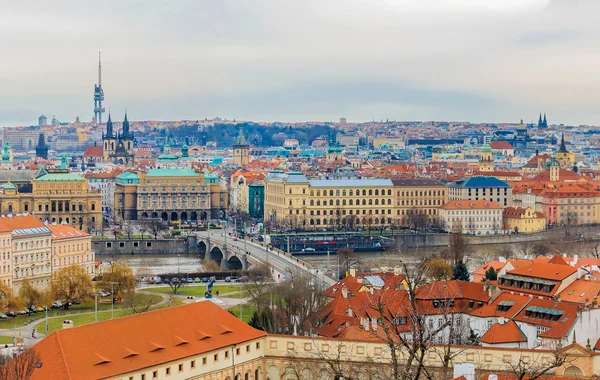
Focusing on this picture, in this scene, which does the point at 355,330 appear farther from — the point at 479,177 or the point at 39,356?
the point at 479,177

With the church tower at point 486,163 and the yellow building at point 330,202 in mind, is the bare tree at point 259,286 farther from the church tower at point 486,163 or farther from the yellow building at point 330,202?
the church tower at point 486,163

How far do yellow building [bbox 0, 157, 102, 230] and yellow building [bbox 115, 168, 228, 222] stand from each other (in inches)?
336

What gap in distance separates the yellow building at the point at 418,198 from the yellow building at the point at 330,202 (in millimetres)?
586

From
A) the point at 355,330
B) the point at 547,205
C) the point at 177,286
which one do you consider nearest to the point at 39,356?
the point at 355,330

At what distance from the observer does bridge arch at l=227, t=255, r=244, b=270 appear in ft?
230

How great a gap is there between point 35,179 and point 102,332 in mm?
71971

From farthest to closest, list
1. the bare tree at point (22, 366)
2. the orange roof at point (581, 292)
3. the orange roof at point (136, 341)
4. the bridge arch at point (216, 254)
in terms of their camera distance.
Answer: the bridge arch at point (216, 254) < the orange roof at point (581, 292) < the orange roof at point (136, 341) < the bare tree at point (22, 366)

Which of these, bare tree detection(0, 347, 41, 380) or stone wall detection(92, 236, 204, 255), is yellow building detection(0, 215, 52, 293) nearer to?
stone wall detection(92, 236, 204, 255)

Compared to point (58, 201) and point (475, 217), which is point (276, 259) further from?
point (58, 201)

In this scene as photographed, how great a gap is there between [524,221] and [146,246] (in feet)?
93.0

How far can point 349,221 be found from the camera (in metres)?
95.8

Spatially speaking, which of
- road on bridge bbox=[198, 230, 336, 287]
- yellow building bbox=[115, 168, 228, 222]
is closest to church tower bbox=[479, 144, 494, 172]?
yellow building bbox=[115, 168, 228, 222]

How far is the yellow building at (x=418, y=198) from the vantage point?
3962 inches

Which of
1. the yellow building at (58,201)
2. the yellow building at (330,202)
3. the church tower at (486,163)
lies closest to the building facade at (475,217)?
the yellow building at (330,202)
